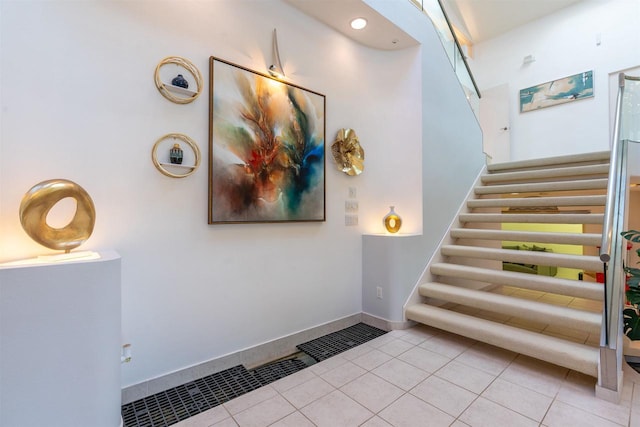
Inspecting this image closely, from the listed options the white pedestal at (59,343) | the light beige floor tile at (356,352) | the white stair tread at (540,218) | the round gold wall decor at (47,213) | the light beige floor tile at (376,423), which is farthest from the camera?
the white stair tread at (540,218)

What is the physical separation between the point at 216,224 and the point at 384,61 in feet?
9.11

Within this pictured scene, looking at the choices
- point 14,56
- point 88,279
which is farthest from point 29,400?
point 14,56

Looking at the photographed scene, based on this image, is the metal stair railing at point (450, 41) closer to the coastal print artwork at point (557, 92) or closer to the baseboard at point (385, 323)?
the coastal print artwork at point (557, 92)

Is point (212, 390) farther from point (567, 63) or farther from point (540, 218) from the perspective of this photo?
point (567, 63)

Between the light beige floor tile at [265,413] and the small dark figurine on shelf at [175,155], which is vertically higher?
the small dark figurine on shelf at [175,155]

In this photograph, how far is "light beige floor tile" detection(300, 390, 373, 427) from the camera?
1.72 m

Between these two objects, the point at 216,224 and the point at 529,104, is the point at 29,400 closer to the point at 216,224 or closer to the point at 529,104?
the point at 216,224

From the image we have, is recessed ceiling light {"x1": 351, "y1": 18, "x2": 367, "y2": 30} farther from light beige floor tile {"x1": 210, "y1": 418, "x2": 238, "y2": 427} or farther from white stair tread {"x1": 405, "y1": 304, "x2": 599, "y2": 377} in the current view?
light beige floor tile {"x1": 210, "y1": 418, "x2": 238, "y2": 427}

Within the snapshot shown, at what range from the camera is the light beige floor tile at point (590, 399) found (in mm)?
1761

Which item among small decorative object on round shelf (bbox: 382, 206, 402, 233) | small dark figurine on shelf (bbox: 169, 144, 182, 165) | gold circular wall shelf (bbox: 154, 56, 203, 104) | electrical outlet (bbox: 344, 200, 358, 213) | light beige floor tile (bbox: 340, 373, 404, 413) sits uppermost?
gold circular wall shelf (bbox: 154, 56, 203, 104)

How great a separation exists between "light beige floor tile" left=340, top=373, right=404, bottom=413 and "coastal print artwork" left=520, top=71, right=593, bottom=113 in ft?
20.4

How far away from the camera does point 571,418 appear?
1735 mm

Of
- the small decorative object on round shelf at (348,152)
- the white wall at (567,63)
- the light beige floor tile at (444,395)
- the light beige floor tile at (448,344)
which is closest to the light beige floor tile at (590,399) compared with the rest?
the light beige floor tile at (444,395)

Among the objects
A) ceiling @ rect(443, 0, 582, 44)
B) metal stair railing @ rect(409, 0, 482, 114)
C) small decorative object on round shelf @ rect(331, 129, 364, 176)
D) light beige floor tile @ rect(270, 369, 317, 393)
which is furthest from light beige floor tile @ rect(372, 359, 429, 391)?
ceiling @ rect(443, 0, 582, 44)
